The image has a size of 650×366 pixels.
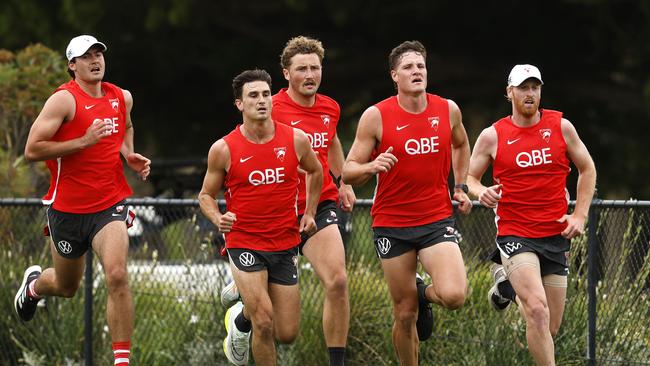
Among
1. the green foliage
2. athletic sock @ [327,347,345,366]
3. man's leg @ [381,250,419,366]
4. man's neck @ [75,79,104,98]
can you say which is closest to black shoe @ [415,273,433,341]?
man's leg @ [381,250,419,366]

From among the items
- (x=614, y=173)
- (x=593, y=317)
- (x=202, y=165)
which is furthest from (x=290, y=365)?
(x=614, y=173)

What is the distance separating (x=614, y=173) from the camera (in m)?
22.9

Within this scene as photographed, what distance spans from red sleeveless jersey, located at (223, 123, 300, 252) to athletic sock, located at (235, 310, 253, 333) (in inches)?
29.3

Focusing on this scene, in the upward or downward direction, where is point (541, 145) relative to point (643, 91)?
downward

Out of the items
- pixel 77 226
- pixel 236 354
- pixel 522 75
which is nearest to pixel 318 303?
pixel 236 354

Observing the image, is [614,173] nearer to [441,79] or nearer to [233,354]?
[441,79]

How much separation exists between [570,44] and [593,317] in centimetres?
1280

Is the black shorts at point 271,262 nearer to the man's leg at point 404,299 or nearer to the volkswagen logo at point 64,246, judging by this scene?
the man's leg at point 404,299

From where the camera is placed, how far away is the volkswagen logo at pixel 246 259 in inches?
414

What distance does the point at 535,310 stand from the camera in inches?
403

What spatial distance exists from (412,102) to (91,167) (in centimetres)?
246

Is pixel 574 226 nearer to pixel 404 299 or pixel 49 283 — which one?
pixel 404 299

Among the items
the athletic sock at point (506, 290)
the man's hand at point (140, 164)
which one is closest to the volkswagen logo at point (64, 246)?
the man's hand at point (140, 164)

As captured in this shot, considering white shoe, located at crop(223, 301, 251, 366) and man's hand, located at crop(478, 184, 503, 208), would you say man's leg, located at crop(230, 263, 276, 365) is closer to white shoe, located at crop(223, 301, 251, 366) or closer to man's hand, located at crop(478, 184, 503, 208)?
white shoe, located at crop(223, 301, 251, 366)
